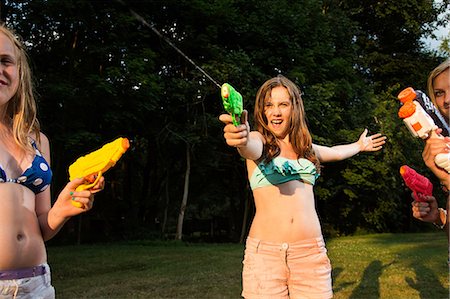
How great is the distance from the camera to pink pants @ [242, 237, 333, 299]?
3119mm

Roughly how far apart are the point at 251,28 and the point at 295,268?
11.6 metres

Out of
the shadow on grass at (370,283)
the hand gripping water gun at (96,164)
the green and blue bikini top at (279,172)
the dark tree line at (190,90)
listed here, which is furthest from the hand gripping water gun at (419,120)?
the dark tree line at (190,90)

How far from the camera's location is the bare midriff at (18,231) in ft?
6.92

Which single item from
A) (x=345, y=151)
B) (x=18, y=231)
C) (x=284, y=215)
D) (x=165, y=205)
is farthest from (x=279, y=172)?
(x=165, y=205)

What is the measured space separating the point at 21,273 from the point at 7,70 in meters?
0.88

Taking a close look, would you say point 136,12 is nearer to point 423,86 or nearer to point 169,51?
point 169,51

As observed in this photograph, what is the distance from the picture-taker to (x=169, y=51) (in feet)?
46.4

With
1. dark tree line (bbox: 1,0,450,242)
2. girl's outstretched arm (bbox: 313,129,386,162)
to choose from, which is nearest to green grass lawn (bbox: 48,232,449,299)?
dark tree line (bbox: 1,0,450,242)

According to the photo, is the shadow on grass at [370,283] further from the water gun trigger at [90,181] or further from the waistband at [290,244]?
the water gun trigger at [90,181]

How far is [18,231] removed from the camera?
2162 millimetres

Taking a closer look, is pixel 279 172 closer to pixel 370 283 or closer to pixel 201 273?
pixel 370 283

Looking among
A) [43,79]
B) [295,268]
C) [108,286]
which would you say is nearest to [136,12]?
[43,79]

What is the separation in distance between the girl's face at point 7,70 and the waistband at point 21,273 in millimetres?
738

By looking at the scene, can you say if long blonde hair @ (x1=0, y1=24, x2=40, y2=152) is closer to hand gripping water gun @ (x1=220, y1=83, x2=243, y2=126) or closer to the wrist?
hand gripping water gun @ (x1=220, y1=83, x2=243, y2=126)
